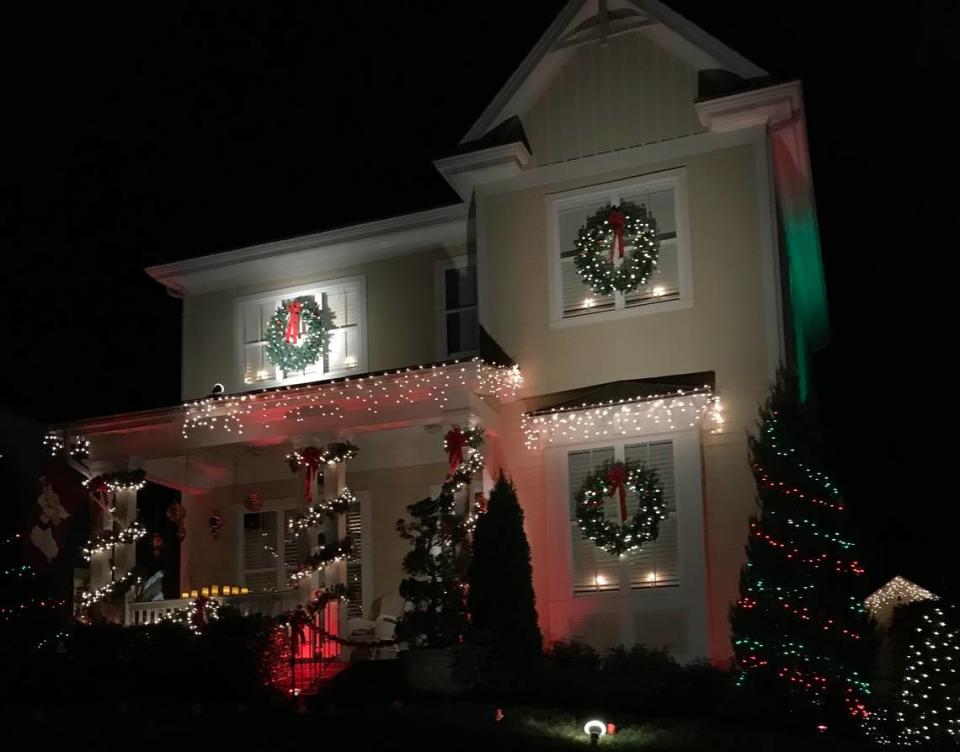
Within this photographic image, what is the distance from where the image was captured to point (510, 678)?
13.9 meters

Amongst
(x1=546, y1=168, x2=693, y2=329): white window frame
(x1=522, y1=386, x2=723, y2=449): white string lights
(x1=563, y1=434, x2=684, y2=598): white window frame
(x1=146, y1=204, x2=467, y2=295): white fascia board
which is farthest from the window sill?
(x1=146, y1=204, x2=467, y2=295): white fascia board

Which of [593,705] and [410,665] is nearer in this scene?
[593,705]

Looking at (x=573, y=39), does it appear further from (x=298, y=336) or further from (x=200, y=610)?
(x=200, y=610)

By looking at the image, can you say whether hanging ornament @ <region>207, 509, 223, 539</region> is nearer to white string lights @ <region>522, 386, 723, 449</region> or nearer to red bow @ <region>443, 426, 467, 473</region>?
red bow @ <region>443, 426, 467, 473</region>

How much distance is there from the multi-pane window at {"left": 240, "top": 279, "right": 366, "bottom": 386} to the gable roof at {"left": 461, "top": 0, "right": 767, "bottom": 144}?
3320 mm

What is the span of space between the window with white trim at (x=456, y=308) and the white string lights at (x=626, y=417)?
258 centimetres

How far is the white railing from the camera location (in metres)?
16.9

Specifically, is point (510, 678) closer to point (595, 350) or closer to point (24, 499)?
point (595, 350)

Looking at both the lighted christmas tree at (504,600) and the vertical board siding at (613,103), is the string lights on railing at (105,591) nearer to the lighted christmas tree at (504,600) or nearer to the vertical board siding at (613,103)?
the lighted christmas tree at (504,600)

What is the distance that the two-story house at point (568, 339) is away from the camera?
1572 cm

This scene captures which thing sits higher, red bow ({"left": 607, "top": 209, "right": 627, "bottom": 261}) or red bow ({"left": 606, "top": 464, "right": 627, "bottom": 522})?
red bow ({"left": 607, "top": 209, "right": 627, "bottom": 261})

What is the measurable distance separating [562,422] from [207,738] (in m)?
6.29

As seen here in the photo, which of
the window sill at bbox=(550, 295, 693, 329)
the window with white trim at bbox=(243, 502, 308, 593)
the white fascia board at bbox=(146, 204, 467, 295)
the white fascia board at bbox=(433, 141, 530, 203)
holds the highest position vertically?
the white fascia board at bbox=(433, 141, 530, 203)

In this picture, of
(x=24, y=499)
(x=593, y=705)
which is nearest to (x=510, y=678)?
(x=593, y=705)
